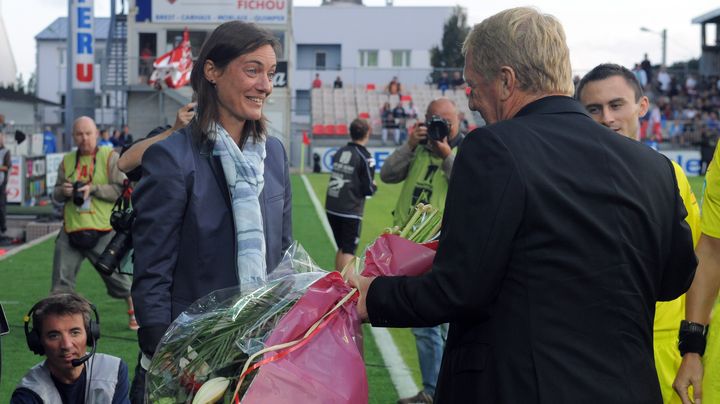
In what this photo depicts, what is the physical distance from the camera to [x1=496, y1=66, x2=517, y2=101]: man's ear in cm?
272

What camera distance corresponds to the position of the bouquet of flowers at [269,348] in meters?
2.73

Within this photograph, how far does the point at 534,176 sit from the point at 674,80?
165 feet

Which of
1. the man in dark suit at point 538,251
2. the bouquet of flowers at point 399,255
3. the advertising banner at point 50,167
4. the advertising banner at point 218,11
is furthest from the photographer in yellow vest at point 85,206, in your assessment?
the advertising banner at point 218,11

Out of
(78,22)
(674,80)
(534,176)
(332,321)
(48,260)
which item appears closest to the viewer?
(534,176)

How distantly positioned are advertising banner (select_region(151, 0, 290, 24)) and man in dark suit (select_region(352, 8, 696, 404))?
46777mm

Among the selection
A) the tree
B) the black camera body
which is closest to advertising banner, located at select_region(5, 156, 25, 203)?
the black camera body

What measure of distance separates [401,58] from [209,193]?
258 ft

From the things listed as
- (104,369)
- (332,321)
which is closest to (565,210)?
(332,321)

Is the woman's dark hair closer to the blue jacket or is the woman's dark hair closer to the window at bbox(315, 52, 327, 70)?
the blue jacket

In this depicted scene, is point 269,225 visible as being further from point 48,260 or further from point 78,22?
point 78,22

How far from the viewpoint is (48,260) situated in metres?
13.9

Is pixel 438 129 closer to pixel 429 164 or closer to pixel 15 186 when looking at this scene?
pixel 429 164

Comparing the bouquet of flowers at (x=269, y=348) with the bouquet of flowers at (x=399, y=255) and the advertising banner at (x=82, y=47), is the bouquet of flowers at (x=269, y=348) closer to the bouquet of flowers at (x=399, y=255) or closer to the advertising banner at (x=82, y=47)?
the bouquet of flowers at (x=399, y=255)

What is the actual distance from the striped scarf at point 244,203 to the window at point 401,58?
77.8 m
